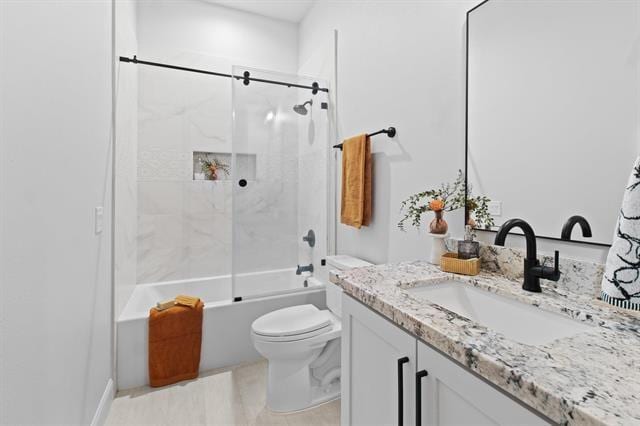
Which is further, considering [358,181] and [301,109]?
[301,109]

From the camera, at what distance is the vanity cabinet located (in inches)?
22.9

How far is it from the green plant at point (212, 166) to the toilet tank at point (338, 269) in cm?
147

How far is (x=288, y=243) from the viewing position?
2.49m

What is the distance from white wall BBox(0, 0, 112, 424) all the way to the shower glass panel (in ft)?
2.91

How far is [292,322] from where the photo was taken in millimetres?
1858

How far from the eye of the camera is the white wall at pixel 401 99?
54.6 inches

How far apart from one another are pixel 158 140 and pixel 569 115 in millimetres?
2806

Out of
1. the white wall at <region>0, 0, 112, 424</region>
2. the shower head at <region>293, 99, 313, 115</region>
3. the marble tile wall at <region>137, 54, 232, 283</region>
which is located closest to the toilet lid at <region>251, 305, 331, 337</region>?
the white wall at <region>0, 0, 112, 424</region>

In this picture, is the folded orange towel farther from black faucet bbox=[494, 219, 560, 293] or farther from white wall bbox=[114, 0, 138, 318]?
black faucet bbox=[494, 219, 560, 293]

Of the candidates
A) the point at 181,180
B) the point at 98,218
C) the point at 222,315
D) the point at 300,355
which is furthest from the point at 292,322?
the point at 181,180

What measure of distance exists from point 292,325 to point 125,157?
5.42 ft

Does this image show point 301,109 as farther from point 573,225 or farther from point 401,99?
point 573,225

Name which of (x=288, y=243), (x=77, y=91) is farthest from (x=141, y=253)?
(x=77, y=91)

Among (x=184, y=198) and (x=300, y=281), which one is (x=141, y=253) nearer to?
(x=184, y=198)
